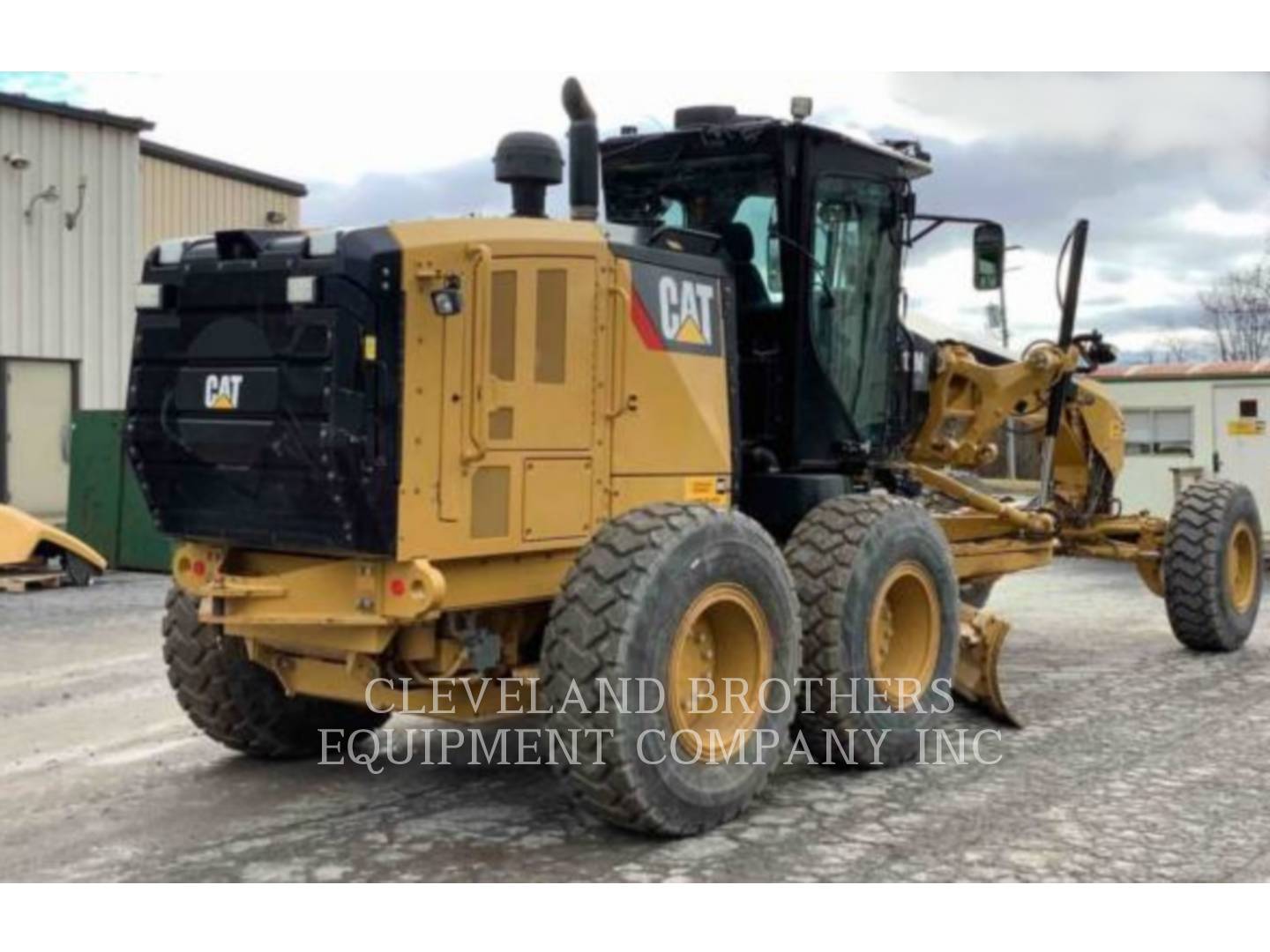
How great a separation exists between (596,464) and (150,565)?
34.5ft

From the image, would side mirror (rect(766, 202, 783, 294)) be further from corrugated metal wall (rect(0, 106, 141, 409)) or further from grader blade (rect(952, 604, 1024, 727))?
corrugated metal wall (rect(0, 106, 141, 409))

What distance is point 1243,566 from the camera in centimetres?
1023

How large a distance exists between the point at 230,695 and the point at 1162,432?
12.4 meters

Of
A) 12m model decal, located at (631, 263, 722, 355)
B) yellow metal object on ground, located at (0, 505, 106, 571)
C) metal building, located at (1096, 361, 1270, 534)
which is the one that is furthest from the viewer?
metal building, located at (1096, 361, 1270, 534)

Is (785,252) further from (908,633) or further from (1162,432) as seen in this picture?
(1162,432)

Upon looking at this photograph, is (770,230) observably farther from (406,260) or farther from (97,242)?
(97,242)

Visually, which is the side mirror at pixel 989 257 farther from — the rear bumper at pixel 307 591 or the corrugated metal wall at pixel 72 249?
the corrugated metal wall at pixel 72 249

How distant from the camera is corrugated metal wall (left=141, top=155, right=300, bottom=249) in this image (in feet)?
63.0

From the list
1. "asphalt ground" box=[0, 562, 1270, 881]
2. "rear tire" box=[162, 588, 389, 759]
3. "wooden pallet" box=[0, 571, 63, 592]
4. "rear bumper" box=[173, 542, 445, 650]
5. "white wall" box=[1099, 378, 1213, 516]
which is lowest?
"asphalt ground" box=[0, 562, 1270, 881]

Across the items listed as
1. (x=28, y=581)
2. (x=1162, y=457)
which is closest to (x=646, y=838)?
(x=28, y=581)

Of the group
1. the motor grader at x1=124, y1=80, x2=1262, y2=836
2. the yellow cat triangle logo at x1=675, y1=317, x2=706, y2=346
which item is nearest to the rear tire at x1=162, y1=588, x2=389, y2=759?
the motor grader at x1=124, y1=80, x2=1262, y2=836

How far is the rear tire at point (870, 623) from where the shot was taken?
5988 mm

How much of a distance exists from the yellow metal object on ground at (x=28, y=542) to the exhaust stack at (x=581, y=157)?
30.1 ft

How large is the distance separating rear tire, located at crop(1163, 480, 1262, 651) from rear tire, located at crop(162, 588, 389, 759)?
601 centimetres
